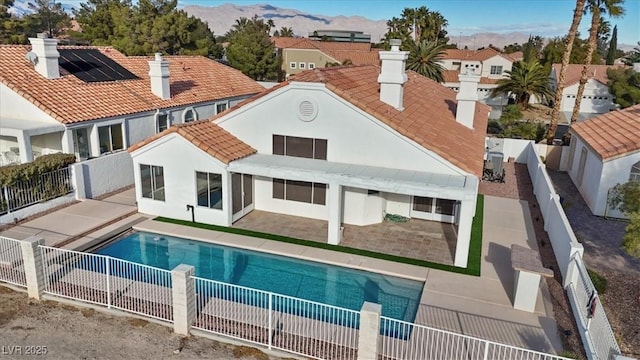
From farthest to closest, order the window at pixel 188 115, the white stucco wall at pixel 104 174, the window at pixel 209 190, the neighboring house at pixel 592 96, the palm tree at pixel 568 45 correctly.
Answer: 1. the neighboring house at pixel 592 96
2. the palm tree at pixel 568 45
3. the window at pixel 188 115
4. the white stucco wall at pixel 104 174
5. the window at pixel 209 190

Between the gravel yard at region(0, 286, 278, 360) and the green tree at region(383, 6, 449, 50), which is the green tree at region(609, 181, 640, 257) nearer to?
the gravel yard at region(0, 286, 278, 360)

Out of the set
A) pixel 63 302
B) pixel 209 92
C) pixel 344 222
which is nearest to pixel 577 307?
pixel 344 222

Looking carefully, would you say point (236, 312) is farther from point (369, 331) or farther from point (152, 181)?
point (152, 181)

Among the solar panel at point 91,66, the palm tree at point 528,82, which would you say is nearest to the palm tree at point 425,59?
the palm tree at point 528,82

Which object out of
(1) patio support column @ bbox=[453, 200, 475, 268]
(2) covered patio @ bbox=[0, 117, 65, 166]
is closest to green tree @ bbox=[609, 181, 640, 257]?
(1) patio support column @ bbox=[453, 200, 475, 268]

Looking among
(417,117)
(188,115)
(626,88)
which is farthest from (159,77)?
(626,88)

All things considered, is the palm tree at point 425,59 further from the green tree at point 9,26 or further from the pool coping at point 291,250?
the green tree at point 9,26

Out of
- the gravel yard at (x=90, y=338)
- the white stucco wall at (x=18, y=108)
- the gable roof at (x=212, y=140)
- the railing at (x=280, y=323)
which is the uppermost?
the white stucco wall at (x=18, y=108)
